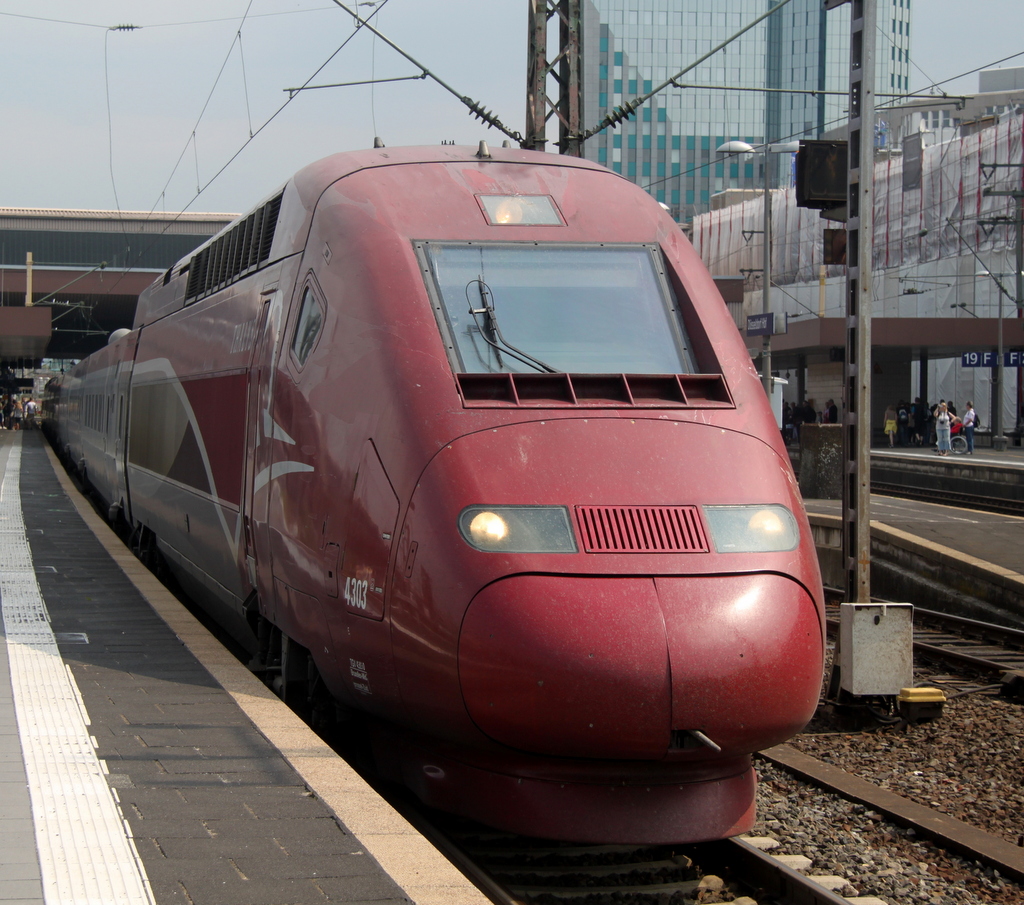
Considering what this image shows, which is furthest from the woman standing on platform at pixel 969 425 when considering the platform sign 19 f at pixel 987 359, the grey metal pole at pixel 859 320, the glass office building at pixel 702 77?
the glass office building at pixel 702 77

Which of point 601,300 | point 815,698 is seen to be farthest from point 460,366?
point 815,698

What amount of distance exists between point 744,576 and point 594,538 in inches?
22.5

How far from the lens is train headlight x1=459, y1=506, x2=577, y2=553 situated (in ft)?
14.4

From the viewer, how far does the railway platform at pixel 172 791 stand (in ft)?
11.9

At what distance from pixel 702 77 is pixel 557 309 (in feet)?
333

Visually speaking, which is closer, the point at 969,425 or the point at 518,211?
the point at 518,211

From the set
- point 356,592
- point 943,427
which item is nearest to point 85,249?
point 943,427

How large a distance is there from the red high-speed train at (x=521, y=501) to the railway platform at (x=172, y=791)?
423 mm

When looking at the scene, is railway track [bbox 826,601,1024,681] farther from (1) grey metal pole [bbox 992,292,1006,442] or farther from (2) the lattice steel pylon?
(1) grey metal pole [bbox 992,292,1006,442]

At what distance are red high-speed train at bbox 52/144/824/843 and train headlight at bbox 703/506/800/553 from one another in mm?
14

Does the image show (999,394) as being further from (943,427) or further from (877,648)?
(877,648)

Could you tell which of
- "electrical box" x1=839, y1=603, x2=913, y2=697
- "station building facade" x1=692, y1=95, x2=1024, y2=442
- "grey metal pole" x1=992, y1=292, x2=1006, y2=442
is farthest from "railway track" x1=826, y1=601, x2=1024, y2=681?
"grey metal pole" x1=992, y1=292, x2=1006, y2=442

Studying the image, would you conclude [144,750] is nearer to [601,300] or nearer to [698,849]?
[698,849]

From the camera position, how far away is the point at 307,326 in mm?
5871
